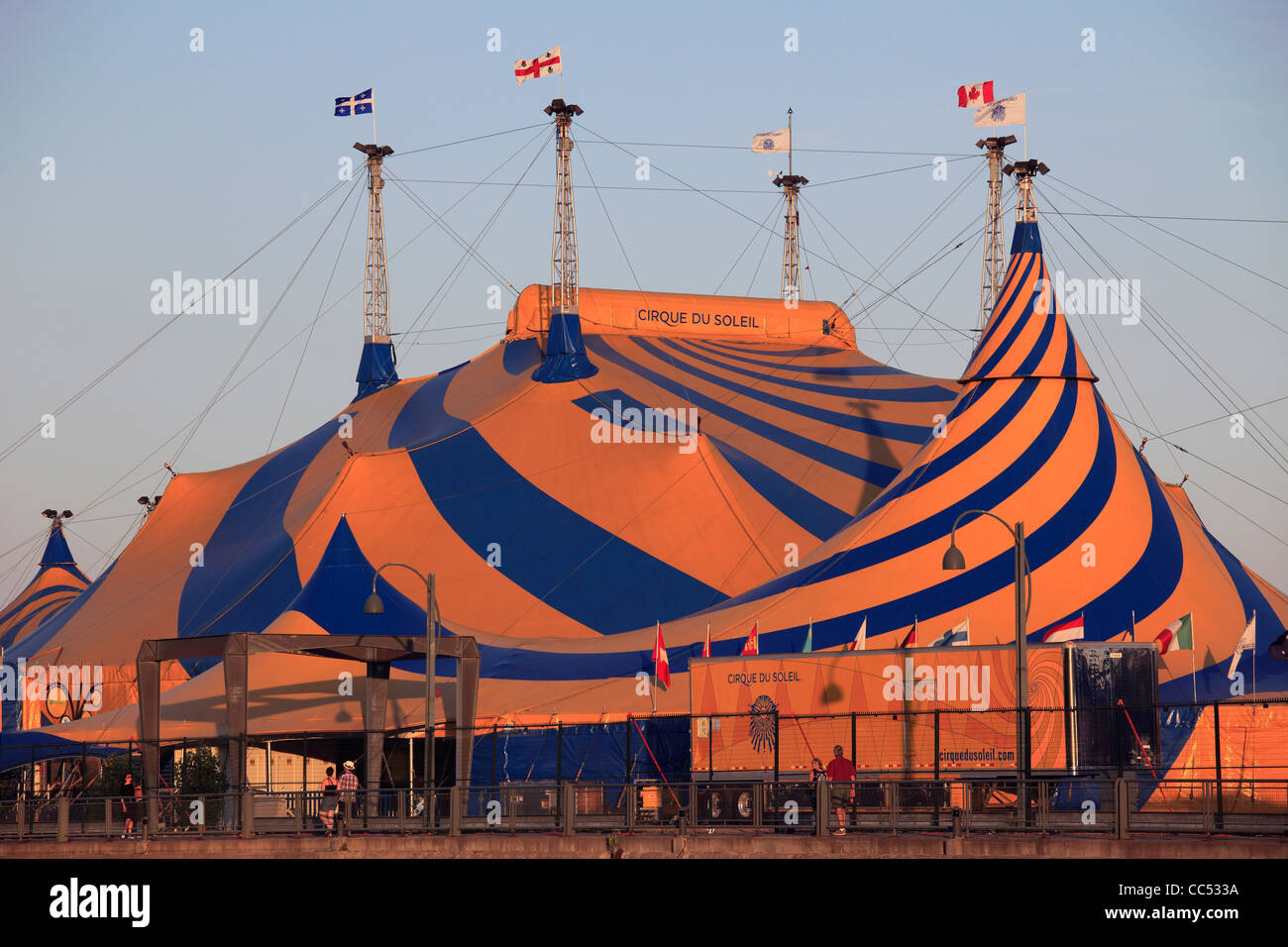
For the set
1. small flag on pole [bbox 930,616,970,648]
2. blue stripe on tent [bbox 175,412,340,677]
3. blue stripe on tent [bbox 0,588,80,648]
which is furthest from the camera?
blue stripe on tent [bbox 0,588,80,648]

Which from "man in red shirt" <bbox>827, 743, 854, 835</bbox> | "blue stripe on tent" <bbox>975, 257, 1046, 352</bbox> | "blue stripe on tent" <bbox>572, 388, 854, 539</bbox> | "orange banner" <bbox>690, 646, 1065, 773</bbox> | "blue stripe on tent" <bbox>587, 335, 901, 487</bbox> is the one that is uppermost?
"blue stripe on tent" <bbox>975, 257, 1046, 352</bbox>

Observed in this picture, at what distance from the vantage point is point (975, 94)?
4700 cm

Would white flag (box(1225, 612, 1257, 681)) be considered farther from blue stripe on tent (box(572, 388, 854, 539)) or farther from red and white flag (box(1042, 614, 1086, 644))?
blue stripe on tent (box(572, 388, 854, 539))

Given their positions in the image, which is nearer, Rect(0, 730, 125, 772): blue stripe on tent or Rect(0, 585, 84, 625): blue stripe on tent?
Rect(0, 730, 125, 772): blue stripe on tent

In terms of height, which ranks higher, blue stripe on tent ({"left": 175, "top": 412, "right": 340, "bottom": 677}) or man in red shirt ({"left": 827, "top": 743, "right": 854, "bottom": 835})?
blue stripe on tent ({"left": 175, "top": 412, "right": 340, "bottom": 677})

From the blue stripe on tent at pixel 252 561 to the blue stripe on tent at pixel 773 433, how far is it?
8.33 meters

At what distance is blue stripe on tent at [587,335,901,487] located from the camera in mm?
42338

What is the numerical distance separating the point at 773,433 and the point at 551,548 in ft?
22.9

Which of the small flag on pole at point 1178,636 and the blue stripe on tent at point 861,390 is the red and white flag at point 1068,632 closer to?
the small flag on pole at point 1178,636

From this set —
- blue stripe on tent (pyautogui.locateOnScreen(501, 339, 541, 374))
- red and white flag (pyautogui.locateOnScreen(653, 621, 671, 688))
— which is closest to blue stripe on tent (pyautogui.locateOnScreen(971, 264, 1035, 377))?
red and white flag (pyautogui.locateOnScreen(653, 621, 671, 688))

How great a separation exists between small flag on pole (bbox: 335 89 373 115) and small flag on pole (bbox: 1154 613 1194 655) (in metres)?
30.4

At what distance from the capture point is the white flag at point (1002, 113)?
45.1 metres
